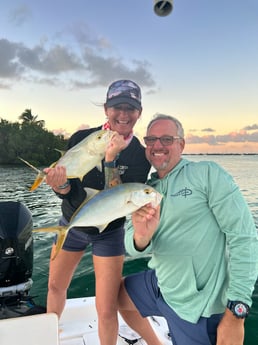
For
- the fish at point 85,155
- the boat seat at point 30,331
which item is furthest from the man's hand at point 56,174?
the boat seat at point 30,331

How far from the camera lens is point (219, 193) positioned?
7.16 feet

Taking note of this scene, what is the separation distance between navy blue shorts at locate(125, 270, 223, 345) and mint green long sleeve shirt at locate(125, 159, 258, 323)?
63 mm

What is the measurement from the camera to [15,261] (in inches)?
119

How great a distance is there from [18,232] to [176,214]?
1719 millimetres

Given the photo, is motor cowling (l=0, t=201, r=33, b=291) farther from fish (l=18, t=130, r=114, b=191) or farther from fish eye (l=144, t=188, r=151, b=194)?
fish eye (l=144, t=188, r=151, b=194)

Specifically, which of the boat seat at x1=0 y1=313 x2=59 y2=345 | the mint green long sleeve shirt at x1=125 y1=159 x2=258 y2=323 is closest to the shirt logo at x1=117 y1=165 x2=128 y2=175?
the mint green long sleeve shirt at x1=125 y1=159 x2=258 y2=323

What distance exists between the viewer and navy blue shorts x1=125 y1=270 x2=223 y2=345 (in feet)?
7.40

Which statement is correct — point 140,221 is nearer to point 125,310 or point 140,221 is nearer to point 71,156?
point 71,156

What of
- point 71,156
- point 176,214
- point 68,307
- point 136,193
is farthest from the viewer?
point 68,307

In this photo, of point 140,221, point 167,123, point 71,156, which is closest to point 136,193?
point 140,221

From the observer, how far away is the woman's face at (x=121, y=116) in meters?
2.66

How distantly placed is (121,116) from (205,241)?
48.4 inches

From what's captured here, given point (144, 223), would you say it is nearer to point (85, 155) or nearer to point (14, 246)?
point (85, 155)

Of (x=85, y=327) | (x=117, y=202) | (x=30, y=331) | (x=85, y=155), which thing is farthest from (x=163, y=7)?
(x=85, y=327)
